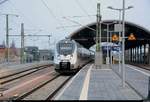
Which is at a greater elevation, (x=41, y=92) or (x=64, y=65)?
(x=64, y=65)

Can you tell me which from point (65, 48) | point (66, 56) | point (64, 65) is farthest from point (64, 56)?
point (64, 65)

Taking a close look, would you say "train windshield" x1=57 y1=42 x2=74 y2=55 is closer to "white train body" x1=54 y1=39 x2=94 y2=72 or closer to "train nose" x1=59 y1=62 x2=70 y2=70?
"white train body" x1=54 y1=39 x2=94 y2=72

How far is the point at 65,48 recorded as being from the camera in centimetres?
4369

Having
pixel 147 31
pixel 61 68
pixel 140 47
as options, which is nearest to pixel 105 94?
pixel 61 68

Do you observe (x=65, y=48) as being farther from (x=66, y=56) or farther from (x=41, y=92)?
(x=41, y=92)

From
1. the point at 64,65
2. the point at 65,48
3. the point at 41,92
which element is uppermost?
the point at 65,48

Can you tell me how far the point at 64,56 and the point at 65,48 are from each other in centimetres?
87

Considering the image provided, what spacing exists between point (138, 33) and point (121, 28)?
68.5m

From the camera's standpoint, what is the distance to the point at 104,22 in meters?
93.4

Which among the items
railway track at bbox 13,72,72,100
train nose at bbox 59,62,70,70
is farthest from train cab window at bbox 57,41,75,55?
railway track at bbox 13,72,72,100

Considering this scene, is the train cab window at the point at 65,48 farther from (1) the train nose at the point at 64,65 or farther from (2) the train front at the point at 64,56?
(1) the train nose at the point at 64,65

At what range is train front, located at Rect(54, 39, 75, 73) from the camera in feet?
141

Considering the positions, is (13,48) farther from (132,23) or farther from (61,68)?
(61,68)

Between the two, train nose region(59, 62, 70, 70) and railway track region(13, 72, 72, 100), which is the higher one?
train nose region(59, 62, 70, 70)
